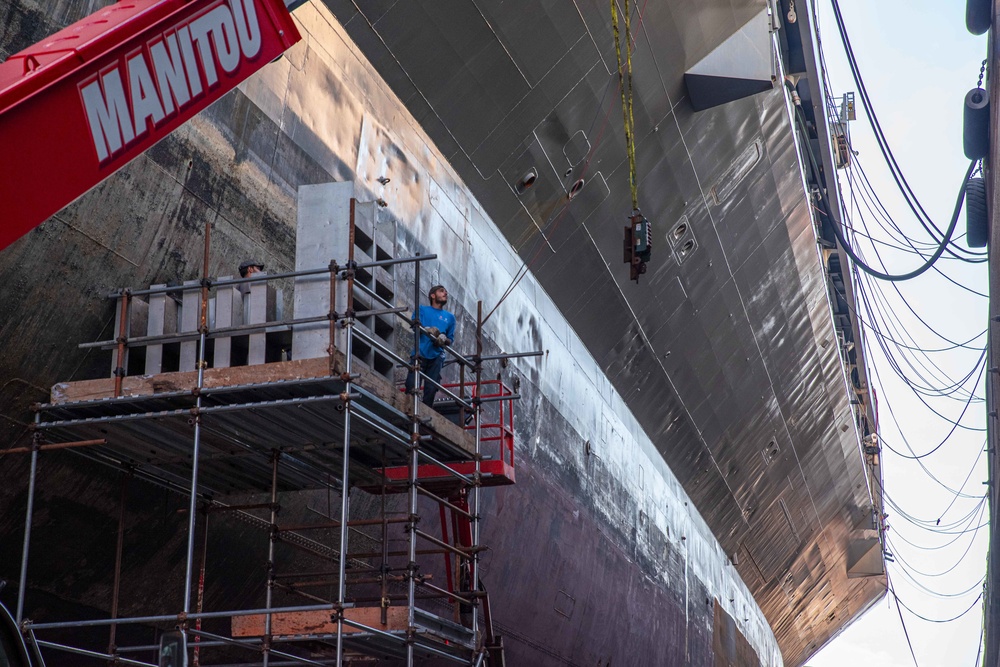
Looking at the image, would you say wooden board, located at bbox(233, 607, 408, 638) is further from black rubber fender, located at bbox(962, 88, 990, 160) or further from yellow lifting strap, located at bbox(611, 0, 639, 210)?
black rubber fender, located at bbox(962, 88, 990, 160)

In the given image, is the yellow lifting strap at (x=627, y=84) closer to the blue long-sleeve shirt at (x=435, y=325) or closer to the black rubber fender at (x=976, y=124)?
the blue long-sleeve shirt at (x=435, y=325)

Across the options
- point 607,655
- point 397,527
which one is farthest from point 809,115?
point 397,527

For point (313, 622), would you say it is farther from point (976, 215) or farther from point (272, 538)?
point (976, 215)

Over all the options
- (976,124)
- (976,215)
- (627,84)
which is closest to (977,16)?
(976,124)

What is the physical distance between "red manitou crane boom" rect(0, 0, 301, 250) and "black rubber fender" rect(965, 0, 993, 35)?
15.2 meters

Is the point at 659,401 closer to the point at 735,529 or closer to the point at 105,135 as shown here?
the point at 735,529

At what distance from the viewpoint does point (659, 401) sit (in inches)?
806

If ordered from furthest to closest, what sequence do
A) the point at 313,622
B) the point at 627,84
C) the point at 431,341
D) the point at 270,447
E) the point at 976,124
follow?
1. the point at 976,124
2. the point at 627,84
3. the point at 431,341
4. the point at 270,447
5. the point at 313,622

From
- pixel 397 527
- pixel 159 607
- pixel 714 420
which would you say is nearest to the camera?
pixel 159 607

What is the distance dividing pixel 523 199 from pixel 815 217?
918 centimetres

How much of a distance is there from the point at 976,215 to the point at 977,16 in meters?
4.54

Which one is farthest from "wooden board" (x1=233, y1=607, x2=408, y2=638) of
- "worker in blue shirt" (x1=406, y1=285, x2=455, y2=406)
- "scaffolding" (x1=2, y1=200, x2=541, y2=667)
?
"worker in blue shirt" (x1=406, y1=285, x2=455, y2=406)

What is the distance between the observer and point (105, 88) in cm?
503

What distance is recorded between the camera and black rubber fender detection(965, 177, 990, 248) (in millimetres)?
21078
